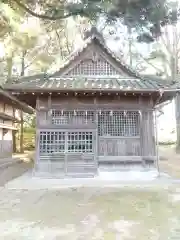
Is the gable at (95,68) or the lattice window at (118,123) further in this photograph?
the gable at (95,68)

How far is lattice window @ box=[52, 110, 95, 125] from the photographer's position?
12625 mm

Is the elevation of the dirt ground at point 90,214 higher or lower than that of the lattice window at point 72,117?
lower

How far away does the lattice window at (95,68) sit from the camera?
45.3 feet

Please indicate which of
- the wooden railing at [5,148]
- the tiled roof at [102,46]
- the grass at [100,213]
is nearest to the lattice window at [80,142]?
the tiled roof at [102,46]

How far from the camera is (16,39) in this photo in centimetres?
1884

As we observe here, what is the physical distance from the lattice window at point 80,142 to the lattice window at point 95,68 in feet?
10.6

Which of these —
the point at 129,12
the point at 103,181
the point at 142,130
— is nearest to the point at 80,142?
the point at 103,181

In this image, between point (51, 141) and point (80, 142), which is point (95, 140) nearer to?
point (80, 142)

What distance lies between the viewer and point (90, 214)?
628 centimetres

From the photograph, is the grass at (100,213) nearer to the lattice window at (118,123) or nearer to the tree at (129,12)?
the lattice window at (118,123)

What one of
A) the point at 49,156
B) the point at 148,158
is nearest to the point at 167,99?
the point at 148,158

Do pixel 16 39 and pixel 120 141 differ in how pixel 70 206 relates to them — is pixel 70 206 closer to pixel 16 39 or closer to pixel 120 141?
pixel 120 141

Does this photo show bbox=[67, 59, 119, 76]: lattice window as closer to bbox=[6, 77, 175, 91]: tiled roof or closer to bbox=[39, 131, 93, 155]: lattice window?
bbox=[6, 77, 175, 91]: tiled roof

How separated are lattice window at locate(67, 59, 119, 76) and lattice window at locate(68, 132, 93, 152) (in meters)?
3.23
